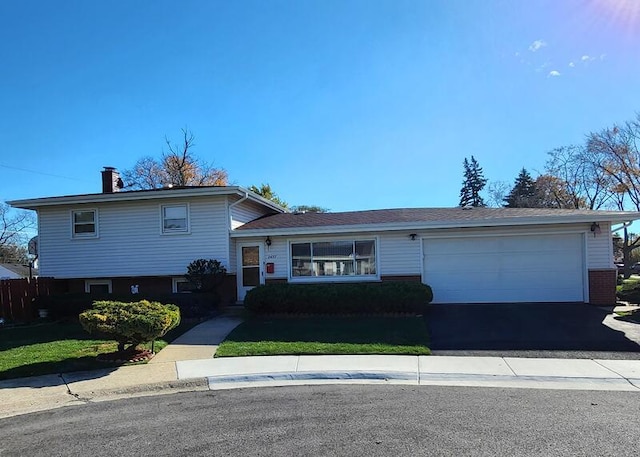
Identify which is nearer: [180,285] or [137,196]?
[137,196]

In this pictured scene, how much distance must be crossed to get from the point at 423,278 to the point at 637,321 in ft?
19.6

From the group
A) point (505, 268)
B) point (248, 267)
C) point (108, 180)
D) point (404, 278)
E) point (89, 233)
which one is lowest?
point (404, 278)

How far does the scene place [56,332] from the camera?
12875mm

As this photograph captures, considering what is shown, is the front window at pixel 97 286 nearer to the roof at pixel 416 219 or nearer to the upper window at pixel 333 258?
the roof at pixel 416 219

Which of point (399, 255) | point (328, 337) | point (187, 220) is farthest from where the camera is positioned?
point (187, 220)

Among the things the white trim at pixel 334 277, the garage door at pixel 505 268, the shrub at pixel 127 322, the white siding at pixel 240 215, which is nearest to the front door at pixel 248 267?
the white siding at pixel 240 215

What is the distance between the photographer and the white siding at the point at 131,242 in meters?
16.9

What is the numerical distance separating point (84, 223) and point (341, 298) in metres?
10.8

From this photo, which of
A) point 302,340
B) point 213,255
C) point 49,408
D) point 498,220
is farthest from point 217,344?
point 498,220

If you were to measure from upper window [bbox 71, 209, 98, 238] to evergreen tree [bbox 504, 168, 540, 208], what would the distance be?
43.2 meters

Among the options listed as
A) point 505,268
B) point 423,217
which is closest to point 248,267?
point 423,217

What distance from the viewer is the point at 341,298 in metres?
13.8

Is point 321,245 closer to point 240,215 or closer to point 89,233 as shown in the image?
point 240,215

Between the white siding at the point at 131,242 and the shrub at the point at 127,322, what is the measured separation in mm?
6878
